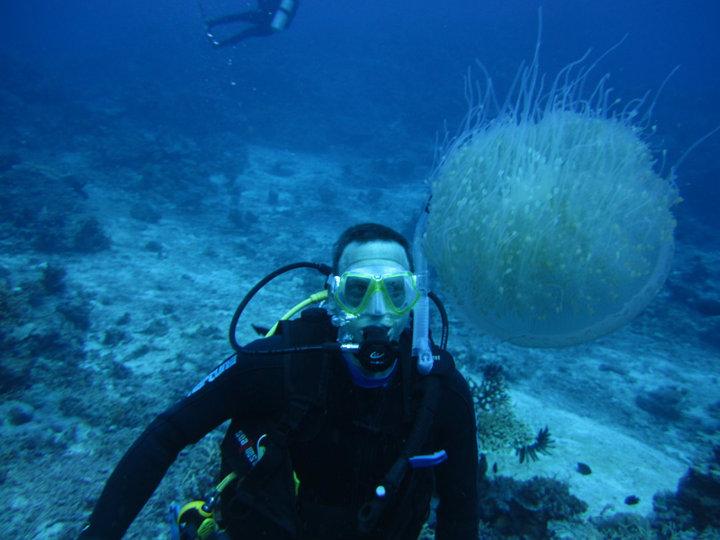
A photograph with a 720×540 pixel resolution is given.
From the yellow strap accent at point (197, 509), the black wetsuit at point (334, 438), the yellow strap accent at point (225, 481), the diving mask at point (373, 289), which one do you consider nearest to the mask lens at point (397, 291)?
the diving mask at point (373, 289)

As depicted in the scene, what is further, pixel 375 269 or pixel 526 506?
pixel 526 506

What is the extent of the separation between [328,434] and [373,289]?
0.79 meters

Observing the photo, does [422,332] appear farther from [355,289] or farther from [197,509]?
[197,509]

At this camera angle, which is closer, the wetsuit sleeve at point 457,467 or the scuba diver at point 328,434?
the scuba diver at point 328,434

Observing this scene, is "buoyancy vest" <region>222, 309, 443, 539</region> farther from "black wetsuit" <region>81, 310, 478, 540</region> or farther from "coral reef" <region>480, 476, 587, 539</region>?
"coral reef" <region>480, 476, 587, 539</region>

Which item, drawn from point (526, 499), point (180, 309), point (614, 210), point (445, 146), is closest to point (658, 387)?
point (614, 210)

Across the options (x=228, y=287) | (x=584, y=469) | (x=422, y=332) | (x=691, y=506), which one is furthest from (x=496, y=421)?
(x=228, y=287)

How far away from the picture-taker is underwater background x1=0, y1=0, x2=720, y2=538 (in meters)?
3.93

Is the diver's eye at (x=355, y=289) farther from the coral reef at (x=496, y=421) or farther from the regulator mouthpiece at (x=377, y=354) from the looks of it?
the coral reef at (x=496, y=421)

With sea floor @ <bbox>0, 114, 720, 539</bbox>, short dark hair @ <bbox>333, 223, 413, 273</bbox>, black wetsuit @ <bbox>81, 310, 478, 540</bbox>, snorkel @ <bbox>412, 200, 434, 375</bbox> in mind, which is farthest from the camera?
sea floor @ <bbox>0, 114, 720, 539</bbox>

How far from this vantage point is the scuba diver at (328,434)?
75.4 inches

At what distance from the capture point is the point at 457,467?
220cm

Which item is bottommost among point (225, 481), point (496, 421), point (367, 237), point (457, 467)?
point (496, 421)

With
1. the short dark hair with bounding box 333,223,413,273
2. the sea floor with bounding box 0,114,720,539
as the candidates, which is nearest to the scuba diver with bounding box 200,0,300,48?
the sea floor with bounding box 0,114,720,539
